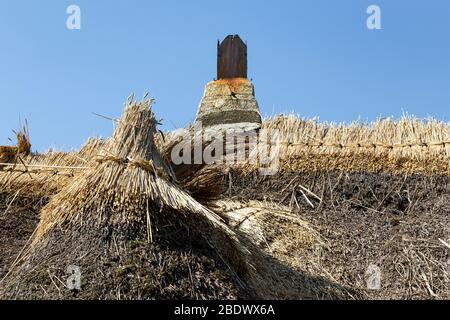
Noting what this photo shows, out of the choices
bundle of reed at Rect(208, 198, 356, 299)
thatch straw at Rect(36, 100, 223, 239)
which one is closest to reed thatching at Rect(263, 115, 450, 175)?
bundle of reed at Rect(208, 198, 356, 299)

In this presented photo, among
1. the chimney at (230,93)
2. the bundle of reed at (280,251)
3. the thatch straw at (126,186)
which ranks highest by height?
the chimney at (230,93)

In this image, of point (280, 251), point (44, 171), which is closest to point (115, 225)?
point (280, 251)

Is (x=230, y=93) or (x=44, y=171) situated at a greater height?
(x=230, y=93)

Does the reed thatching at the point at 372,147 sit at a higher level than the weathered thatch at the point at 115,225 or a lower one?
higher

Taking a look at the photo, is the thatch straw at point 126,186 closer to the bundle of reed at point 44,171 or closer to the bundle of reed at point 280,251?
the bundle of reed at point 280,251

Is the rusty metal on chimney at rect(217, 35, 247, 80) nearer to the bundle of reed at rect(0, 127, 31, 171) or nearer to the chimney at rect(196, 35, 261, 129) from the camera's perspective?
the chimney at rect(196, 35, 261, 129)

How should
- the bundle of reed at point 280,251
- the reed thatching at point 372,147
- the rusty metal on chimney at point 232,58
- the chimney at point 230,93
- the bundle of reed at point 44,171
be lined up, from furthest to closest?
the rusty metal on chimney at point 232,58
the chimney at point 230,93
the reed thatching at point 372,147
the bundle of reed at point 44,171
the bundle of reed at point 280,251

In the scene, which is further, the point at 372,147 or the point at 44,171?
the point at 372,147

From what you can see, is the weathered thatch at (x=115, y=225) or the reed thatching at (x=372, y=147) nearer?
the weathered thatch at (x=115, y=225)

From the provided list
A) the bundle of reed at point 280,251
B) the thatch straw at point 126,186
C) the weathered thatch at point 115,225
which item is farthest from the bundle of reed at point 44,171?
the weathered thatch at point 115,225

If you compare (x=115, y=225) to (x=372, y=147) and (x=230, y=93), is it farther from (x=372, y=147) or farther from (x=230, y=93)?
(x=230, y=93)
